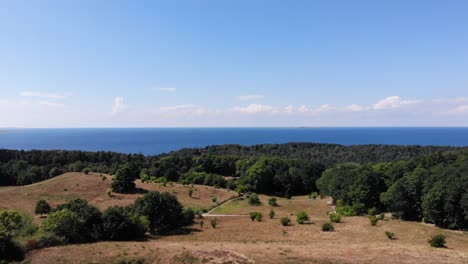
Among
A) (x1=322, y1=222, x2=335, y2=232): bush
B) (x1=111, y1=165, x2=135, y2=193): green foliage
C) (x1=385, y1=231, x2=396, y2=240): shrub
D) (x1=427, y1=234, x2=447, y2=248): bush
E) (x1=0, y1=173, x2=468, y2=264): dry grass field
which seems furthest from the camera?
(x1=111, y1=165, x2=135, y2=193): green foliage

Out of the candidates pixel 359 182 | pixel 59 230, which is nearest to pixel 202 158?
pixel 359 182

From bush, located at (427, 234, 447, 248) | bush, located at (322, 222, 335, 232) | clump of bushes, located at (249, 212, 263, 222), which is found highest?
bush, located at (427, 234, 447, 248)

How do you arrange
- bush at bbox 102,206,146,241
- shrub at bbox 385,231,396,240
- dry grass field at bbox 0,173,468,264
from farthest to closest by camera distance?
shrub at bbox 385,231,396,240
bush at bbox 102,206,146,241
dry grass field at bbox 0,173,468,264

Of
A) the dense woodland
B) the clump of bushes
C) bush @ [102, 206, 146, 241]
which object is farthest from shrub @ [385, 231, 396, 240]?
bush @ [102, 206, 146, 241]

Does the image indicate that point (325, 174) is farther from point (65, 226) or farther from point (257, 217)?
point (65, 226)

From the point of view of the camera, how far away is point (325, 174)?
80.3m

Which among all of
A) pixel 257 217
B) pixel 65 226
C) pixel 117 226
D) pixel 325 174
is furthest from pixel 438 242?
pixel 325 174

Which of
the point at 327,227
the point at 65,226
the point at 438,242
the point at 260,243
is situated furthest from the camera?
the point at 327,227

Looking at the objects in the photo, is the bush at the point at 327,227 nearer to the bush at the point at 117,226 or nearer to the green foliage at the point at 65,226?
the bush at the point at 117,226

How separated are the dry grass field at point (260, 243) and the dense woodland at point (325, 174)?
5.64m

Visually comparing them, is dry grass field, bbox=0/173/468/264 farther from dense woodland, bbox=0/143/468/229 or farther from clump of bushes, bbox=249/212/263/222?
dense woodland, bbox=0/143/468/229

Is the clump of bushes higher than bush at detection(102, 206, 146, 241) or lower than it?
lower

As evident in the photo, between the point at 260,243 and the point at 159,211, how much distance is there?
16.9 m

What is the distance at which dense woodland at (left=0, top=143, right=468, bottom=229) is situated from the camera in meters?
51.4
